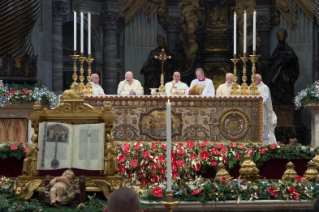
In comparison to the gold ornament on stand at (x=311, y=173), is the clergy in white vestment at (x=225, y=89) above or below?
above

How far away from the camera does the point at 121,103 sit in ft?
43.7

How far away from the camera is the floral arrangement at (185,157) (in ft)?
35.6

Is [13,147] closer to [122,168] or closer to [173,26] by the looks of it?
[122,168]

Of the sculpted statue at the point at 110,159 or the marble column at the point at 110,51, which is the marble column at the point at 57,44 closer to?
the marble column at the point at 110,51

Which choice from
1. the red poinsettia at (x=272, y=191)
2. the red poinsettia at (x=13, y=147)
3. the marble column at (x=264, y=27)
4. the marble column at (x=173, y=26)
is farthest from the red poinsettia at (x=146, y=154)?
the marble column at (x=264, y=27)

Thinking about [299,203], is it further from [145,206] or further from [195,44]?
→ [195,44]

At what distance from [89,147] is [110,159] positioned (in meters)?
0.24

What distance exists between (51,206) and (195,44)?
1703cm

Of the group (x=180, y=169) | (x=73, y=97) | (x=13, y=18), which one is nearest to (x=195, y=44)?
(x=13, y=18)

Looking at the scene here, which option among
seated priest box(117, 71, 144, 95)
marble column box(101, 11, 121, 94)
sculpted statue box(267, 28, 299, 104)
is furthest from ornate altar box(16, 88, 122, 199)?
marble column box(101, 11, 121, 94)

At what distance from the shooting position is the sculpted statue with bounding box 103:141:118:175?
24.8ft

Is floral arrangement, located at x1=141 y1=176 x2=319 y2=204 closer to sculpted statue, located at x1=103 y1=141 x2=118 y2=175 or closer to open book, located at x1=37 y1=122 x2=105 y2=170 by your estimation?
sculpted statue, located at x1=103 y1=141 x2=118 y2=175

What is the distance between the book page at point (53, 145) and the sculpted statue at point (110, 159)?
1.19 ft

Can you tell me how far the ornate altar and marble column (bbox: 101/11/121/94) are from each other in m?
15.1
